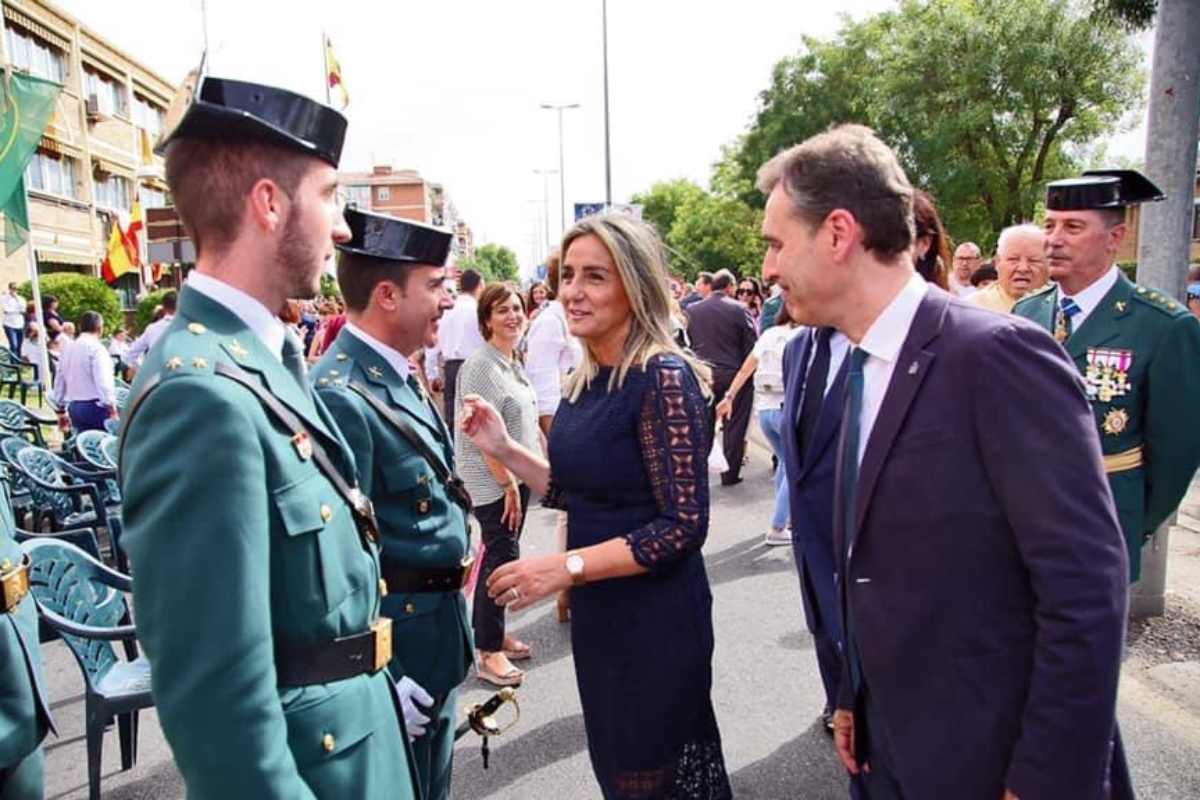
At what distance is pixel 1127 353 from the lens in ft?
10.6

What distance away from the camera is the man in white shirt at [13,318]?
22.0 meters

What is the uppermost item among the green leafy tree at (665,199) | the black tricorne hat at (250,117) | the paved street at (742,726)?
the green leafy tree at (665,199)

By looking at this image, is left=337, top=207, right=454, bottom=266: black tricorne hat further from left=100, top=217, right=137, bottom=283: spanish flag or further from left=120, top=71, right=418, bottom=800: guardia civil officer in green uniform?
left=100, top=217, right=137, bottom=283: spanish flag

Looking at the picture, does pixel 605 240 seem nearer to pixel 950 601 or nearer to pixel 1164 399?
pixel 950 601

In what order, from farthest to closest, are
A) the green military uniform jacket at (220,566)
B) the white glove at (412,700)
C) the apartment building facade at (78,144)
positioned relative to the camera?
the apartment building facade at (78,144)
the white glove at (412,700)
the green military uniform jacket at (220,566)

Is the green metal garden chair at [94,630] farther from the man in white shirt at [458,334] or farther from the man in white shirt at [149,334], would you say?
the man in white shirt at [149,334]

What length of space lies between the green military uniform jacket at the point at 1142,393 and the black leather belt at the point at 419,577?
8.10ft

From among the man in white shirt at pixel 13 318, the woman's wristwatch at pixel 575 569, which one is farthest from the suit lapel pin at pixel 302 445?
the man in white shirt at pixel 13 318

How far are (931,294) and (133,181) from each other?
43.3m

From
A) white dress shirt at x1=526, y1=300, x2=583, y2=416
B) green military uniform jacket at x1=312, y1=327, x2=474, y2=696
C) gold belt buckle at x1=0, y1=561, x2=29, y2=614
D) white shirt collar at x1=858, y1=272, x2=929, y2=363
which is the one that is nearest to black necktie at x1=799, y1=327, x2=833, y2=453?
white shirt collar at x1=858, y1=272, x2=929, y2=363

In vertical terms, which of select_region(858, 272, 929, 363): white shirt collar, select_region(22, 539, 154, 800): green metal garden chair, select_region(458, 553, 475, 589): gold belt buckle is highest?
select_region(858, 272, 929, 363): white shirt collar

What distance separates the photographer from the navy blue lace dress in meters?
2.34

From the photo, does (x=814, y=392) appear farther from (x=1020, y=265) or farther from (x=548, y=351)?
(x=548, y=351)

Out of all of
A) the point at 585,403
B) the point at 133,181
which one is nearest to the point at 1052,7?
the point at 585,403
